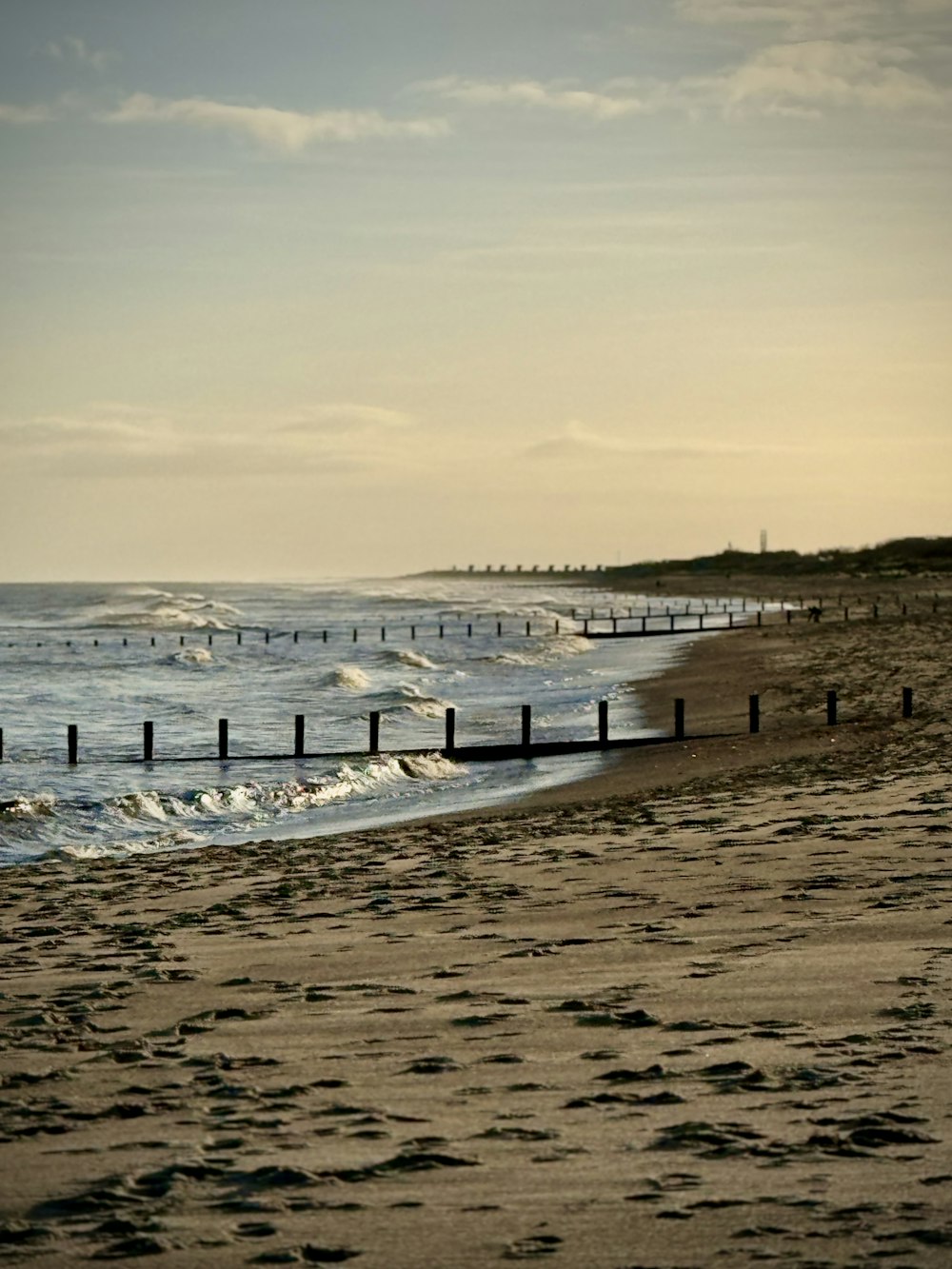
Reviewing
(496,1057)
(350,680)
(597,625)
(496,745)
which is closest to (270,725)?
(496,745)

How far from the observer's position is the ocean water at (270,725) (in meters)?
19.9

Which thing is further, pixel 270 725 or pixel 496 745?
pixel 270 725

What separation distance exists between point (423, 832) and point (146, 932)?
6.13m

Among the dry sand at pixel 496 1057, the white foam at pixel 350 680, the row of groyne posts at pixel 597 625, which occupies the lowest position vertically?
the white foam at pixel 350 680

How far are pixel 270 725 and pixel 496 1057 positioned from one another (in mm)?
26839

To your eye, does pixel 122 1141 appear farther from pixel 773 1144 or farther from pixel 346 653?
pixel 346 653

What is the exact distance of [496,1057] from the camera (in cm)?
710

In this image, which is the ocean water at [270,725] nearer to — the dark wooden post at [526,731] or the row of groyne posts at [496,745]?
the row of groyne posts at [496,745]

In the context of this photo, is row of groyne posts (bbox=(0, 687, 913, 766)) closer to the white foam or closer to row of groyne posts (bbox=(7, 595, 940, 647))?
the white foam

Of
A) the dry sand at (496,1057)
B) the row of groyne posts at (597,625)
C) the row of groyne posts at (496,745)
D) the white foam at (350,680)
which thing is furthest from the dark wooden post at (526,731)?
the row of groyne posts at (597,625)

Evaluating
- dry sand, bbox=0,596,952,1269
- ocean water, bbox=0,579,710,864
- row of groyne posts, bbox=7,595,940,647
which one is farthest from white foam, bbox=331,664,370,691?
row of groyne posts, bbox=7,595,940,647

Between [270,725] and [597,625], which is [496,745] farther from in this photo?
[597,625]

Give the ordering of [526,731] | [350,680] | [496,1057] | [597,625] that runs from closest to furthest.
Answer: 1. [496,1057]
2. [526,731]
3. [350,680]
4. [597,625]

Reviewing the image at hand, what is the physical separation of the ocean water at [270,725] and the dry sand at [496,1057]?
5.46 meters
